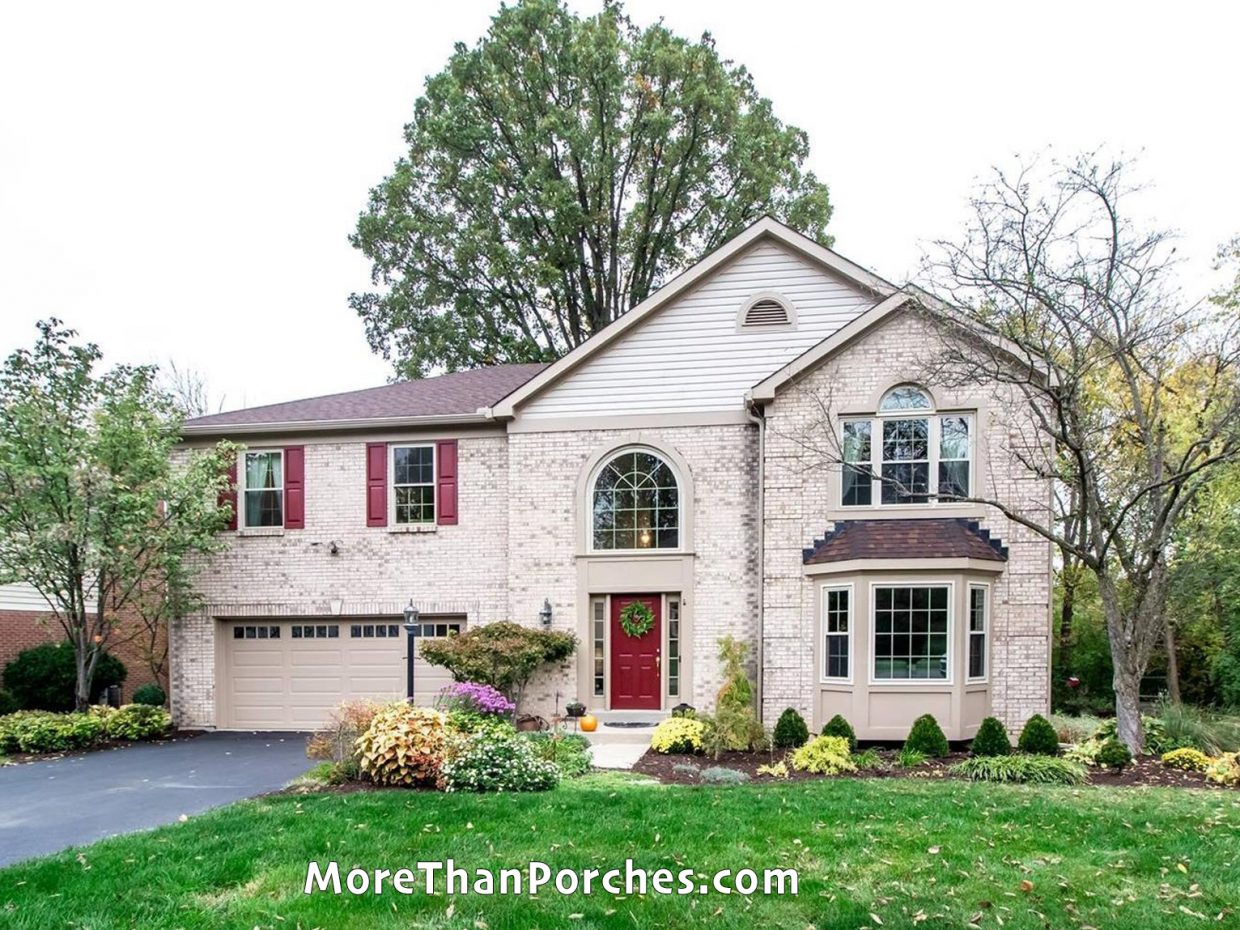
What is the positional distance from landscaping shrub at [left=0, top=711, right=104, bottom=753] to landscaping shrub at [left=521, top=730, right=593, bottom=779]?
24.1 ft

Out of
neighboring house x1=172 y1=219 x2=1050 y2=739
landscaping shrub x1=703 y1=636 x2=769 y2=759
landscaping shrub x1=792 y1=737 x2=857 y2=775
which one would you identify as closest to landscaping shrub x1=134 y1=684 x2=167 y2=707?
neighboring house x1=172 y1=219 x2=1050 y2=739

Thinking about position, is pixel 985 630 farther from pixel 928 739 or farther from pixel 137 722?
pixel 137 722

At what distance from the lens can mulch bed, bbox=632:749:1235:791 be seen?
9180 millimetres

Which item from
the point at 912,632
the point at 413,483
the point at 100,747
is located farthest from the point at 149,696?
the point at 912,632

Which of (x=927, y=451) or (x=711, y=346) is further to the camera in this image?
(x=711, y=346)

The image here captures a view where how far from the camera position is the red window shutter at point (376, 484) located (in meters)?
14.6

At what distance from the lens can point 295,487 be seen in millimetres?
14836

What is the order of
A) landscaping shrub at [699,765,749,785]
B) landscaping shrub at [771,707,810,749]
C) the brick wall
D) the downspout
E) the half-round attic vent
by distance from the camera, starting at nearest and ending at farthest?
landscaping shrub at [699,765,749,785]
landscaping shrub at [771,707,810,749]
the brick wall
the downspout
the half-round attic vent

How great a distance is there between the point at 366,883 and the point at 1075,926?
419cm

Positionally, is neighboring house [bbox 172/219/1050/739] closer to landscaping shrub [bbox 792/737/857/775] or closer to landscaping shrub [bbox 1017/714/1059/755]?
landscaping shrub [bbox 1017/714/1059/755]

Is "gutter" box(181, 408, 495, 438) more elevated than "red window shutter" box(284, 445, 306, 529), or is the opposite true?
"gutter" box(181, 408, 495, 438)

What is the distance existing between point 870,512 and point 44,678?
49.4 feet

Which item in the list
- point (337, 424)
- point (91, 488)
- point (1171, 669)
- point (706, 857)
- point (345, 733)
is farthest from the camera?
point (1171, 669)

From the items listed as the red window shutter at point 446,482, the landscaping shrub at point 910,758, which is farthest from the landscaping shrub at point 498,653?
the landscaping shrub at point 910,758
